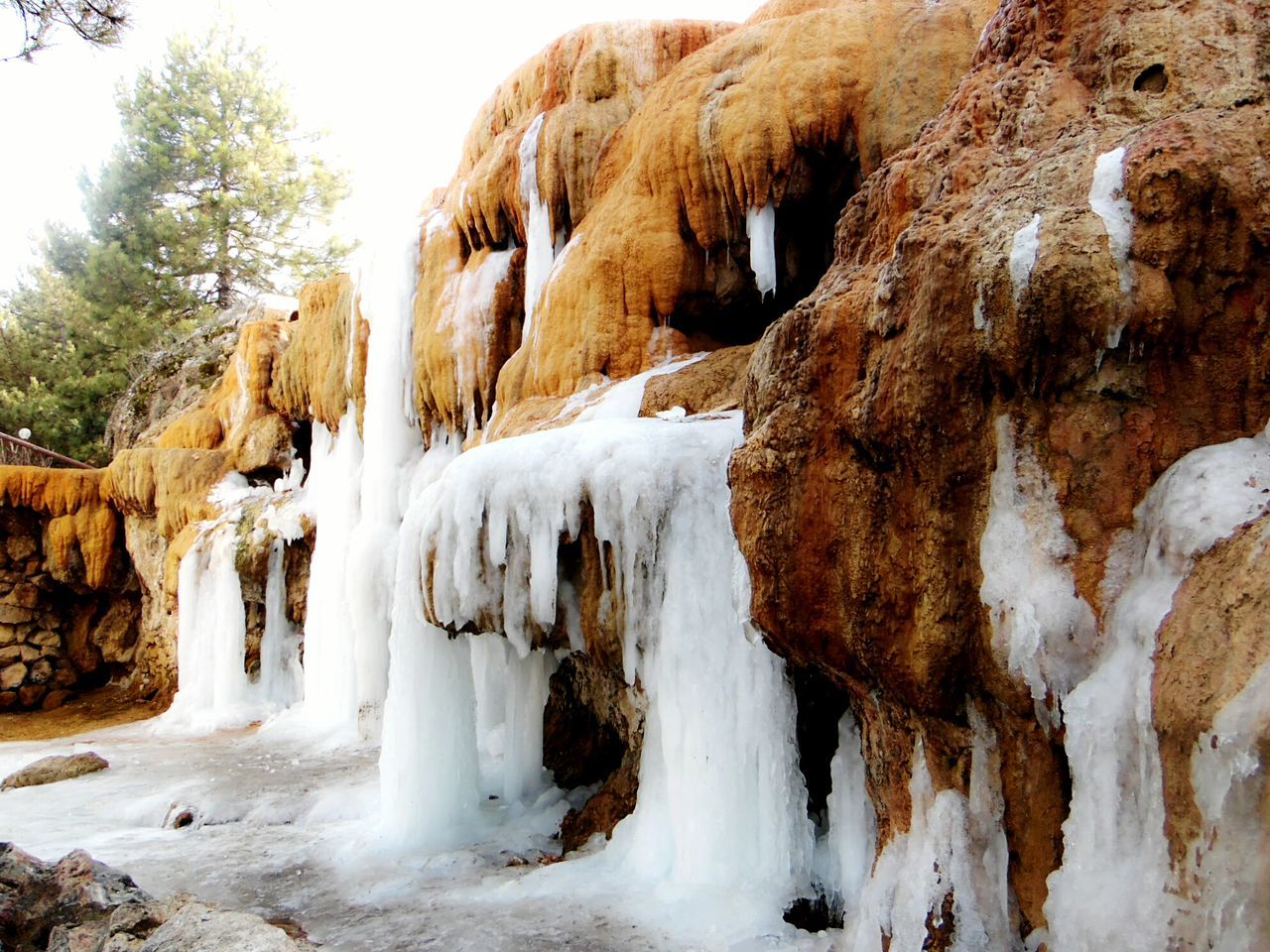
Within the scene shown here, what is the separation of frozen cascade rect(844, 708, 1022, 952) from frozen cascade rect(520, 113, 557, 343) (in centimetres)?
647

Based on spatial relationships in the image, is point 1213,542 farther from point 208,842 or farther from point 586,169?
point 586,169

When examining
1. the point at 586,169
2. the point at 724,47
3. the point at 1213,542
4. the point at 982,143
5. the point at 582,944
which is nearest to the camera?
the point at 1213,542

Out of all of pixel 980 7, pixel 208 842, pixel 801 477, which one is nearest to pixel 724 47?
pixel 980 7

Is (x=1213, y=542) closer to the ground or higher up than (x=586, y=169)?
closer to the ground

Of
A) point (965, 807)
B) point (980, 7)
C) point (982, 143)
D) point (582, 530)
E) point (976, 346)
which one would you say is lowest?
point (965, 807)

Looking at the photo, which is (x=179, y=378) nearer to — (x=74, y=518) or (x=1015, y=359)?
(x=74, y=518)

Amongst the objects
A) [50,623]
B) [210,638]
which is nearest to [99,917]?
[210,638]

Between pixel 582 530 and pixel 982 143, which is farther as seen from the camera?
pixel 582 530

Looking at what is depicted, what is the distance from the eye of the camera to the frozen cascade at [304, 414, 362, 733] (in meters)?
10.4

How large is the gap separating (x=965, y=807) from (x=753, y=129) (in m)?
5.34

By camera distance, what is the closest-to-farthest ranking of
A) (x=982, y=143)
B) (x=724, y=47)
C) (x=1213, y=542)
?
(x=1213, y=542) < (x=982, y=143) < (x=724, y=47)

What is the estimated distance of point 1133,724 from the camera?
2.48 meters

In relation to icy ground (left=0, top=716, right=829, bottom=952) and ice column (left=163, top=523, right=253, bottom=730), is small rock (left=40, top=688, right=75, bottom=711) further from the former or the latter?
icy ground (left=0, top=716, right=829, bottom=952)

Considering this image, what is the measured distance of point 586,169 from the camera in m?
8.94
